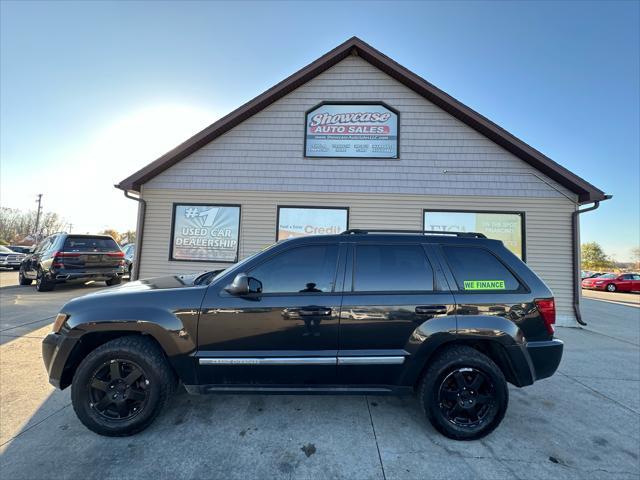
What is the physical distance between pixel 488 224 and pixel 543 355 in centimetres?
524

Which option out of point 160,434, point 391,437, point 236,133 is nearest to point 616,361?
point 391,437

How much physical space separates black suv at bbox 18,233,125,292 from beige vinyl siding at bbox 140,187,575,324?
2.70 m

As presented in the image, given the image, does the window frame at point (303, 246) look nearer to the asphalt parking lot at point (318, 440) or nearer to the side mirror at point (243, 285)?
the side mirror at point (243, 285)

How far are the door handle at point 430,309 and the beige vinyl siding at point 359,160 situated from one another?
5103 mm

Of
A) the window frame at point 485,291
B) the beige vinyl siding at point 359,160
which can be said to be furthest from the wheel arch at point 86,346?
the beige vinyl siding at point 359,160

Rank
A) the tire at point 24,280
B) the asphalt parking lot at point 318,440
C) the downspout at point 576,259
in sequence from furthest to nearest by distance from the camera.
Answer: the tire at point 24,280 → the downspout at point 576,259 → the asphalt parking lot at point 318,440

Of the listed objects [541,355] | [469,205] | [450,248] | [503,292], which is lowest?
[541,355]

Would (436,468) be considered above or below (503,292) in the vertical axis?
below

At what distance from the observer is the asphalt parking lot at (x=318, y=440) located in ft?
7.13

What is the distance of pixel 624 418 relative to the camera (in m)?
2.99

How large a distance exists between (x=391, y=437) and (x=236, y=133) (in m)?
7.69

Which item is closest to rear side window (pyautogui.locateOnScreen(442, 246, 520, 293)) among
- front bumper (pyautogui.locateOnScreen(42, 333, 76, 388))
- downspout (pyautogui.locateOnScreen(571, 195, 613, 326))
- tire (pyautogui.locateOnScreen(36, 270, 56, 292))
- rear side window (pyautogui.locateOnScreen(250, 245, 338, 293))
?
rear side window (pyautogui.locateOnScreen(250, 245, 338, 293))

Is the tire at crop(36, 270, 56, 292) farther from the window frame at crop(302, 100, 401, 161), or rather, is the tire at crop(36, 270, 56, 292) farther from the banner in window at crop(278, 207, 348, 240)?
the window frame at crop(302, 100, 401, 161)

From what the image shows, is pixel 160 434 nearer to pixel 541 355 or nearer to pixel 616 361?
pixel 541 355
